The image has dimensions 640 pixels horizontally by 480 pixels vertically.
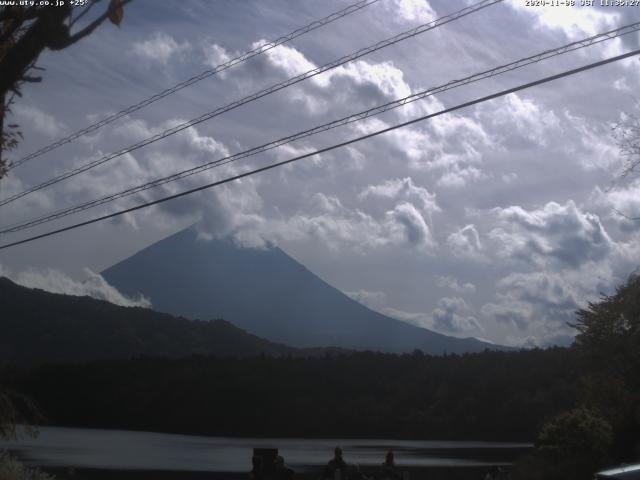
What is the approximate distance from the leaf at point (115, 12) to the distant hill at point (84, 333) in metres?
164

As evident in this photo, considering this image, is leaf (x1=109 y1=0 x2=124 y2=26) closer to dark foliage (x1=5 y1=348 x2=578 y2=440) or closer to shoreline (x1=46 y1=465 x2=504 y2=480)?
shoreline (x1=46 y1=465 x2=504 y2=480)

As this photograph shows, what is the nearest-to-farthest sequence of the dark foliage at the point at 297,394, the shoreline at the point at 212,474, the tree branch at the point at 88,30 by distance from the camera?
the tree branch at the point at 88,30
the shoreline at the point at 212,474
the dark foliage at the point at 297,394

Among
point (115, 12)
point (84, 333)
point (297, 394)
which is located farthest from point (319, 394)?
point (115, 12)

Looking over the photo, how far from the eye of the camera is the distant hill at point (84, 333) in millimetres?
172875

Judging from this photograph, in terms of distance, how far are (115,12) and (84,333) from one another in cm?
18256

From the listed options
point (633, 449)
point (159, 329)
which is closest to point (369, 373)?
point (159, 329)

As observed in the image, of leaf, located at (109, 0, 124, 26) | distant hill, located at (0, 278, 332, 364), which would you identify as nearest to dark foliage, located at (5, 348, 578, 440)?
distant hill, located at (0, 278, 332, 364)

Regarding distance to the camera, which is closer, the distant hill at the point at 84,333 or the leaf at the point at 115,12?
the leaf at the point at 115,12

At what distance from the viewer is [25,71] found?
32.2ft

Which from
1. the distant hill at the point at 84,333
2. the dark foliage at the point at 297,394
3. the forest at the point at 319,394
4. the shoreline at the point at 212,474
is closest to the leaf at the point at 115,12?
the shoreline at the point at 212,474

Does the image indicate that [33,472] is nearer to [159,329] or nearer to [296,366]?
[296,366]

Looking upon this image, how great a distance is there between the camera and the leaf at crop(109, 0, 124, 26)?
9.18m

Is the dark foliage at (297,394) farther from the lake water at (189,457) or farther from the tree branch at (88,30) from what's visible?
the tree branch at (88,30)

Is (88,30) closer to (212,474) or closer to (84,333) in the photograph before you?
(212,474)
